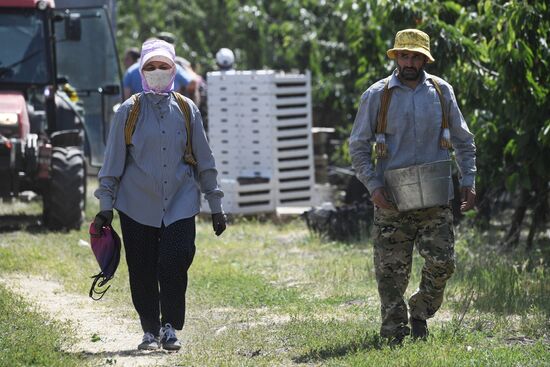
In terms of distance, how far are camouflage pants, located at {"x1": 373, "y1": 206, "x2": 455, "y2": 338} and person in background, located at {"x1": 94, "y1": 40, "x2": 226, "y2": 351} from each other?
3.26 ft

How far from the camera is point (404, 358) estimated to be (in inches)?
277

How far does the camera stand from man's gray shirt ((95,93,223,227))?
24.8ft

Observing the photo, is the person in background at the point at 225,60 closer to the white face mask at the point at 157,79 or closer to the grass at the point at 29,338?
the grass at the point at 29,338

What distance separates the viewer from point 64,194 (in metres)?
13.9

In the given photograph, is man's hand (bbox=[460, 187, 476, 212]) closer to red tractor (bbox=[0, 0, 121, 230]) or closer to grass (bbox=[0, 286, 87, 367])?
grass (bbox=[0, 286, 87, 367])

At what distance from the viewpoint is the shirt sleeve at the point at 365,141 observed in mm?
7527

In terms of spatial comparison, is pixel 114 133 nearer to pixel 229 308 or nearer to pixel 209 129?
pixel 229 308

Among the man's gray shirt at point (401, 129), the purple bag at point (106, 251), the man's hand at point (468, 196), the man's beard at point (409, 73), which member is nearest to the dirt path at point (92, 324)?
the purple bag at point (106, 251)

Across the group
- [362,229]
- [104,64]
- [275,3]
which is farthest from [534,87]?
[275,3]

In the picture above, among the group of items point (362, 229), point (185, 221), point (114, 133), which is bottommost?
point (362, 229)

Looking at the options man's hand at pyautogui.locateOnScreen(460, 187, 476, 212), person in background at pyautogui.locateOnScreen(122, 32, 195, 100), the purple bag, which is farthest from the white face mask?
person in background at pyautogui.locateOnScreen(122, 32, 195, 100)

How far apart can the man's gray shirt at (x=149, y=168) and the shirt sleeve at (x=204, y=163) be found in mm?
102

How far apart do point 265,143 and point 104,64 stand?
422 cm

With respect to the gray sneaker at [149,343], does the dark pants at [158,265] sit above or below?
above
